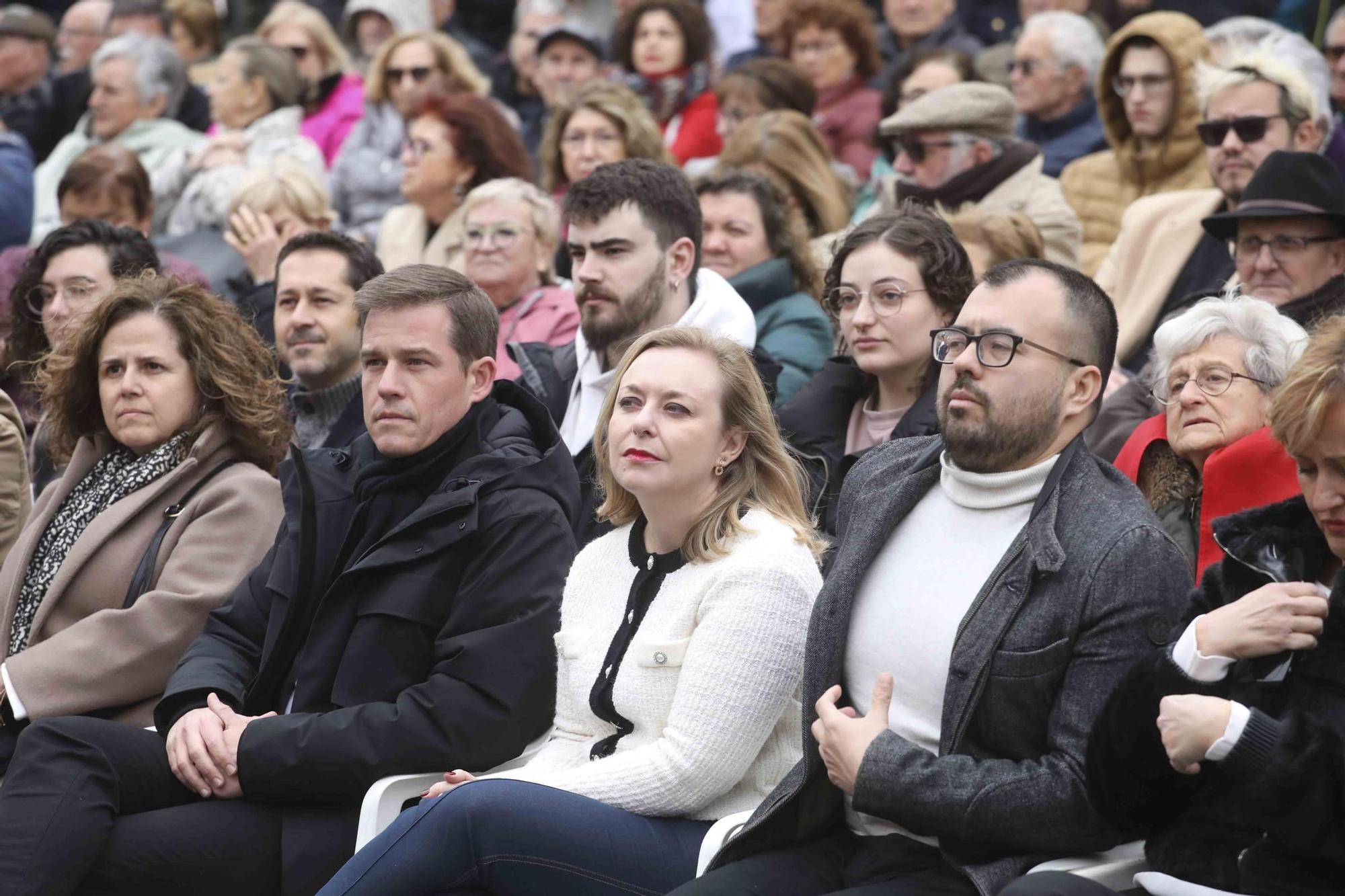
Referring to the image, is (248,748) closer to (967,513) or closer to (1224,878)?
(967,513)

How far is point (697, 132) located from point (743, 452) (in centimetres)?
532

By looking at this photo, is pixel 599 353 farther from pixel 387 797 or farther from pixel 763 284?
pixel 387 797

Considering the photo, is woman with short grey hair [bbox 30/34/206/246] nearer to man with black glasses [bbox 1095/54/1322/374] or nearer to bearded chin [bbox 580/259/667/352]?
bearded chin [bbox 580/259/667/352]

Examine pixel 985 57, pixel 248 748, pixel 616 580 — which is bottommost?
pixel 248 748

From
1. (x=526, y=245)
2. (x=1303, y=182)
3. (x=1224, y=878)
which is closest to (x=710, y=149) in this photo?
(x=526, y=245)

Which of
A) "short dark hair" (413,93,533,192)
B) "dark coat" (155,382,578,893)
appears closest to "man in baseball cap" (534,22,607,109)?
"short dark hair" (413,93,533,192)

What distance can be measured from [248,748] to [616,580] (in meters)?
0.97

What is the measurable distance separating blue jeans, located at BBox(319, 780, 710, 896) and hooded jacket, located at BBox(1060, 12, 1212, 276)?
432 cm

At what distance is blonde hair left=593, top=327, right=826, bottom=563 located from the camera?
3.79 m

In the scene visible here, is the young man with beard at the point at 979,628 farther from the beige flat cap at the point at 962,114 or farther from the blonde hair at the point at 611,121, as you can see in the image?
the blonde hair at the point at 611,121

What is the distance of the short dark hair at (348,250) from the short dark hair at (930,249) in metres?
1.79

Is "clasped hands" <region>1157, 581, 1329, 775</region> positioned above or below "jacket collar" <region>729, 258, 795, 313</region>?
below

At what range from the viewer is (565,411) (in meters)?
5.48

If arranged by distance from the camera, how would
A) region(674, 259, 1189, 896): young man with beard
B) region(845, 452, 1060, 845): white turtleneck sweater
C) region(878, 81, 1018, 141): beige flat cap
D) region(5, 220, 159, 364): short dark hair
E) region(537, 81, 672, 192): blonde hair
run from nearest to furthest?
region(674, 259, 1189, 896): young man with beard → region(845, 452, 1060, 845): white turtleneck sweater → region(5, 220, 159, 364): short dark hair → region(878, 81, 1018, 141): beige flat cap → region(537, 81, 672, 192): blonde hair
